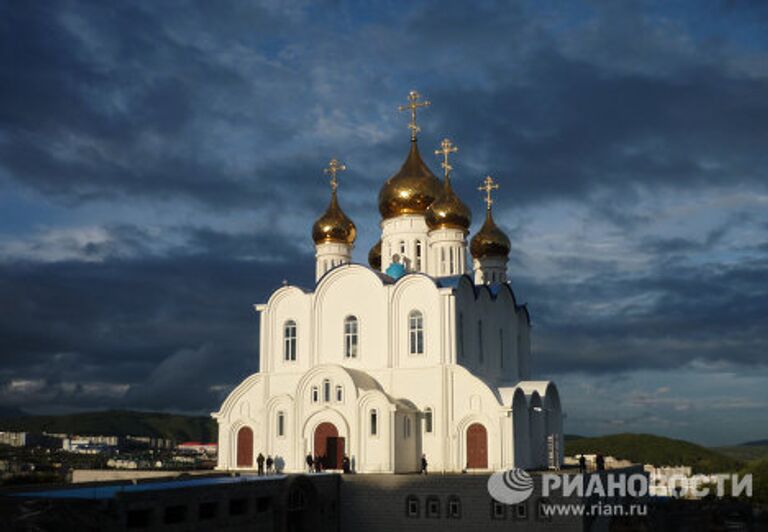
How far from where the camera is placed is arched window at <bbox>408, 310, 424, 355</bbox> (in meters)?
28.5

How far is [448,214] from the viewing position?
109 ft

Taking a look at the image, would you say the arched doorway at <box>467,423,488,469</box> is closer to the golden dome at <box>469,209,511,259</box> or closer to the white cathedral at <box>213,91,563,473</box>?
the white cathedral at <box>213,91,563,473</box>

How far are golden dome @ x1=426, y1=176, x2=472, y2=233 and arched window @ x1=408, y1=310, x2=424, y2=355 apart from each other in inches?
224

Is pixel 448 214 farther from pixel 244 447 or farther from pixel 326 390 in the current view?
pixel 244 447

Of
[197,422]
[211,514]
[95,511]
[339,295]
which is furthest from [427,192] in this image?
[197,422]

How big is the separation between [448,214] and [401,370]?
7.35 m

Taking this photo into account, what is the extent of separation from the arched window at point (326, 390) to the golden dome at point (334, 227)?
10.1 metres

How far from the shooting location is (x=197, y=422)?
122 m

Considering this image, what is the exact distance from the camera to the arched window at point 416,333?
28.5 meters

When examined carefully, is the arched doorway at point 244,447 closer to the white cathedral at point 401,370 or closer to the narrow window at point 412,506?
the white cathedral at point 401,370

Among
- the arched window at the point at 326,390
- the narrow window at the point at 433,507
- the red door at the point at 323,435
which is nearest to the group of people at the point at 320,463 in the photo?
the red door at the point at 323,435

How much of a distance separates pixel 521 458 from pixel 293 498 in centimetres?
835
